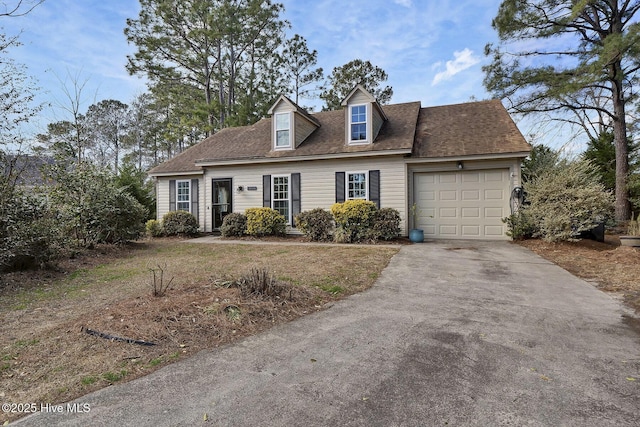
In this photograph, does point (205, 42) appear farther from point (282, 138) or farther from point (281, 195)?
point (281, 195)

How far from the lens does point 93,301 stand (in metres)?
4.30

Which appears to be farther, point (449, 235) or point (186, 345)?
point (449, 235)

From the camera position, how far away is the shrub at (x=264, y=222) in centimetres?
1137

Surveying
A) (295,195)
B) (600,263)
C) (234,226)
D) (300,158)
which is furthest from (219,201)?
(600,263)

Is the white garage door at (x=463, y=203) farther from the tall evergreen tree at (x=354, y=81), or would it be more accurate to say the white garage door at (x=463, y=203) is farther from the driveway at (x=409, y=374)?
the tall evergreen tree at (x=354, y=81)

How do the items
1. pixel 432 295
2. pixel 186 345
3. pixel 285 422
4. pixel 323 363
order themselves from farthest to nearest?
1. pixel 432 295
2. pixel 186 345
3. pixel 323 363
4. pixel 285 422

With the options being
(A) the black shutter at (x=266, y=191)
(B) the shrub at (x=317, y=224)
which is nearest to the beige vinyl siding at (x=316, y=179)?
(A) the black shutter at (x=266, y=191)

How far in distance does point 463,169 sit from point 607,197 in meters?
3.69

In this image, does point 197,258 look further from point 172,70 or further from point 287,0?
point 287,0

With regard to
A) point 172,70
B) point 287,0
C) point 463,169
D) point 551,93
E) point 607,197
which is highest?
point 287,0

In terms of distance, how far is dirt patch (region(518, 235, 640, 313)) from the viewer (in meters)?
4.97

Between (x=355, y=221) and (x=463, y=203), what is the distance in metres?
3.72

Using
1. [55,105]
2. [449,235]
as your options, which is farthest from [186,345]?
[55,105]

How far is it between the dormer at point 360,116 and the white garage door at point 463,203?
Result: 7.50ft
